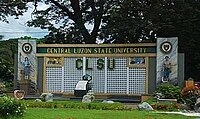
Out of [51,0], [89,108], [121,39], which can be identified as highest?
[51,0]

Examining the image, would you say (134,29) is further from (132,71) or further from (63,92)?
(63,92)

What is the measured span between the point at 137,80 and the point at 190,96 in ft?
18.4

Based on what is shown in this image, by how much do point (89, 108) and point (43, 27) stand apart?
47.3 ft

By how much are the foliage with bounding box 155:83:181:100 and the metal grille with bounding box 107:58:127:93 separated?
2.69 metres

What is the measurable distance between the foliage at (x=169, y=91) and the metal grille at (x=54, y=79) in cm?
574

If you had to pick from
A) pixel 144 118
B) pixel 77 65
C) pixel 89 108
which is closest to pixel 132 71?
pixel 77 65

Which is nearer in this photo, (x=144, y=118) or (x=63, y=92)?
(x=144, y=118)

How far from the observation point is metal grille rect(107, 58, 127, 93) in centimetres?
2211

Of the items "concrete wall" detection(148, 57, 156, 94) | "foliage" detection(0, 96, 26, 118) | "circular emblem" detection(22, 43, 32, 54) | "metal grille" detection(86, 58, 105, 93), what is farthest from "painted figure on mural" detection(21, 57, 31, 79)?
"foliage" detection(0, 96, 26, 118)

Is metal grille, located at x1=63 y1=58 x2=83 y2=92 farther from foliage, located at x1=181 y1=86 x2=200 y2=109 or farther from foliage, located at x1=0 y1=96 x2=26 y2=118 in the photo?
foliage, located at x1=0 y1=96 x2=26 y2=118

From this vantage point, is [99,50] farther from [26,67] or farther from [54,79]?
[26,67]

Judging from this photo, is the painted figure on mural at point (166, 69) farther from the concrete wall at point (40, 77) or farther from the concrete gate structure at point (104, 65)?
the concrete wall at point (40, 77)

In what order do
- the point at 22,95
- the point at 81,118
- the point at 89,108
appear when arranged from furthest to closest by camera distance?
1. the point at 22,95
2. the point at 89,108
3. the point at 81,118

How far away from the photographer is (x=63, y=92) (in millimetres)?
22859
